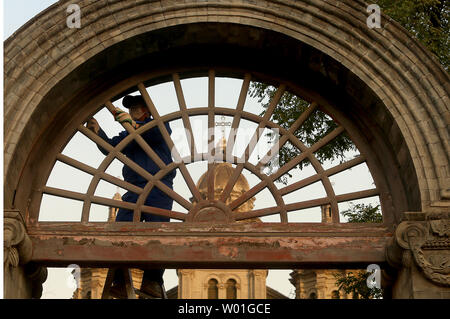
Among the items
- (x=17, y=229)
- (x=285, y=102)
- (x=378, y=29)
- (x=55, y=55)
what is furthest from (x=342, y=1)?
(x=285, y=102)

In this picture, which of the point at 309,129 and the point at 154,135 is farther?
the point at 309,129

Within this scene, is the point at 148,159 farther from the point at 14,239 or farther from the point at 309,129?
the point at 309,129

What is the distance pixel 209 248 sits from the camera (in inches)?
392

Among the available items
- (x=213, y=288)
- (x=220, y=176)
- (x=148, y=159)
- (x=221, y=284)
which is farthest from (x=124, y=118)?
(x=213, y=288)

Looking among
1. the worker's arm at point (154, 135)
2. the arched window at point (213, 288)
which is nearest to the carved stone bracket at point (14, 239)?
the worker's arm at point (154, 135)

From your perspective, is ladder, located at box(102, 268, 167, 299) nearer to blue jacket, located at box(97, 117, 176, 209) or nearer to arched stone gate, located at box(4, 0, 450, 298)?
blue jacket, located at box(97, 117, 176, 209)

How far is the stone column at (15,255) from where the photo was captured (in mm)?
9562

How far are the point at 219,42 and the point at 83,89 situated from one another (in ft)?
5.68

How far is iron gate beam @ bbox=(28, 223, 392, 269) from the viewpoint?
992 centimetres

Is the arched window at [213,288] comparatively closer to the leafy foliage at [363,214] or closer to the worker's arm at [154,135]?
the leafy foliage at [363,214]

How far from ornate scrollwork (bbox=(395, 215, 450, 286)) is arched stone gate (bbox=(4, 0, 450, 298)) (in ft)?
0.04

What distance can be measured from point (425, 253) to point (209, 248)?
2.32 m
